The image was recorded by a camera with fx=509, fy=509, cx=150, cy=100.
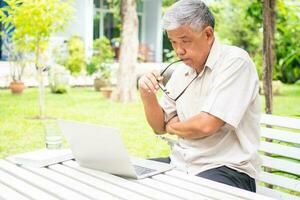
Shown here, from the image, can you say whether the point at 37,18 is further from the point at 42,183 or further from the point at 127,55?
the point at 42,183

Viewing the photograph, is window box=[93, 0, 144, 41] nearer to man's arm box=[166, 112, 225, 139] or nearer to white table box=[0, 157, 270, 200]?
man's arm box=[166, 112, 225, 139]

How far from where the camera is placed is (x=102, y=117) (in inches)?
287

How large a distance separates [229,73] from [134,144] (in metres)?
3.51

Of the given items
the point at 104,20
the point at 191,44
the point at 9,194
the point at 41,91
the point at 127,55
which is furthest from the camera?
the point at 104,20

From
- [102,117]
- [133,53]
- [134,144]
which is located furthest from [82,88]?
[134,144]

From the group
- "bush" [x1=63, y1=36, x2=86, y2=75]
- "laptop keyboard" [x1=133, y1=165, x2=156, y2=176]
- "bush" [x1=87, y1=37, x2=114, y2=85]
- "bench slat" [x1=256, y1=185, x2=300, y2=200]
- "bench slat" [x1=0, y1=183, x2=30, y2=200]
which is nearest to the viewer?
"bench slat" [x1=0, y1=183, x2=30, y2=200]

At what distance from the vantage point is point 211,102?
2076 millimetres

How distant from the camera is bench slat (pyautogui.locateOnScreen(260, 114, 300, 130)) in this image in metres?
2.35

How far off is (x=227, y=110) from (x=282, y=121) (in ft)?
1.63

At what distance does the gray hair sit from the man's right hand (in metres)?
0.21

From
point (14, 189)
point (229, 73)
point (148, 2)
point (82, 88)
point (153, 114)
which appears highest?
point (148, 2)

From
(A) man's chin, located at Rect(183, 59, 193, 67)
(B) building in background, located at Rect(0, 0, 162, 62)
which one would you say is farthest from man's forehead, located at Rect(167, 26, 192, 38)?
(B) building in background, located at Rect(0, 0, 162, 62)

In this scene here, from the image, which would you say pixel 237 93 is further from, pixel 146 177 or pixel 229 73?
pixel 146 177

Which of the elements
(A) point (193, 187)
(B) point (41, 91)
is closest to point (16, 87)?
(B) point (41, 91)
